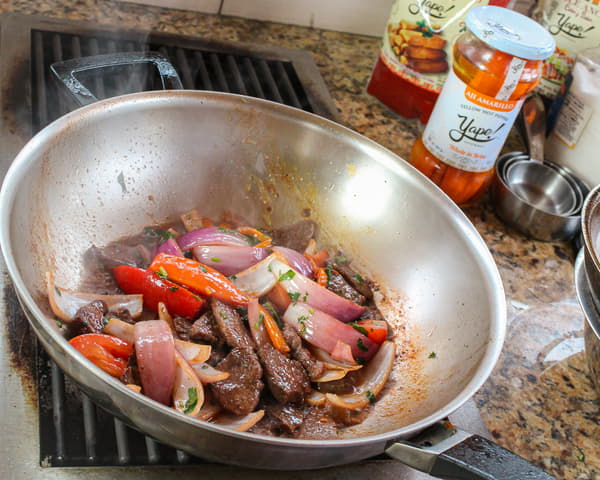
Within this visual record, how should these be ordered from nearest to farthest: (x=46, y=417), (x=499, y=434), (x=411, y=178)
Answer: (x=46, y=417) < (x=499, y=434) < (x=411, y=178)

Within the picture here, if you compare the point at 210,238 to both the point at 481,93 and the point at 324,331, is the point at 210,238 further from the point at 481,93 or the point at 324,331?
the point at 481,93

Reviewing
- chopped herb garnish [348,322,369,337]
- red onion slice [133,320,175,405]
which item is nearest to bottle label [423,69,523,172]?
chopped herb garnish [348,322,369,337]

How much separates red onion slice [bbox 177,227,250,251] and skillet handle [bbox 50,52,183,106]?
252 millimetres

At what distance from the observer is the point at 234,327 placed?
0.83 metres

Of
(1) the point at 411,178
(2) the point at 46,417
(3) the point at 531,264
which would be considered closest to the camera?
(2) the point at 46,417

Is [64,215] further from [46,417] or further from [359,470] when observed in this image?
[359,470]

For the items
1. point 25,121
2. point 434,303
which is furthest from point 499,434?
point 25,121

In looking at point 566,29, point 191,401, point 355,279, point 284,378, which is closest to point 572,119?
point 566,29

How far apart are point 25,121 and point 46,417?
0.57 metres

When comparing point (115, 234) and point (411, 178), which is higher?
point (411, 178)

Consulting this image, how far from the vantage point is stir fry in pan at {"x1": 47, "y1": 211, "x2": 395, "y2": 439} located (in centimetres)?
72

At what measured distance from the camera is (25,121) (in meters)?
1.02

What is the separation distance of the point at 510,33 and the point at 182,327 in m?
0.71

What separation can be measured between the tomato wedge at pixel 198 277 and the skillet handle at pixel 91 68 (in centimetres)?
28
